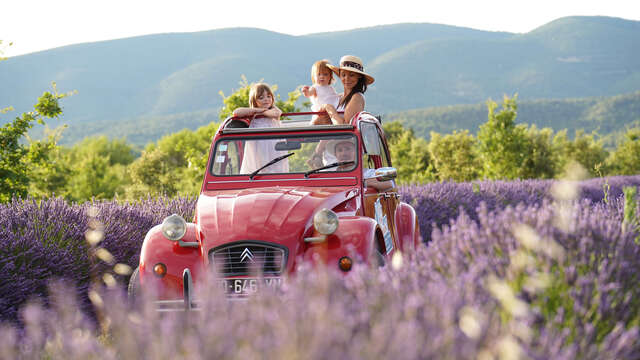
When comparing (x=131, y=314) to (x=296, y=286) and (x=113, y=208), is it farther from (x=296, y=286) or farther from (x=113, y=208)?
(x=113, y=208)

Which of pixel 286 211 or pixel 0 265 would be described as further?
pixel 0 265

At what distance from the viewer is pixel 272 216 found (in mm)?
4504

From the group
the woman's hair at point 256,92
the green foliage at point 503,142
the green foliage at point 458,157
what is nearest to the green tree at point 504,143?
the green foliage at point 503,142

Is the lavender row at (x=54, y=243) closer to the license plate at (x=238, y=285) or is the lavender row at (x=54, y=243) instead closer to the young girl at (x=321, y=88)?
the license plate at (x=238, y=285)

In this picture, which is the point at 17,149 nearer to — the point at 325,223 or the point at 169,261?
the point at 169,261

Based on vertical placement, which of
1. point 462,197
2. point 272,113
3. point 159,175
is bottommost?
point 159,175

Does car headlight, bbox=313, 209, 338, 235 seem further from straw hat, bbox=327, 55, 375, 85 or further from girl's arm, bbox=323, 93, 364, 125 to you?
straw hat, bbox=327, 55, 375, 85

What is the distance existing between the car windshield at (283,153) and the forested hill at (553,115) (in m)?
123

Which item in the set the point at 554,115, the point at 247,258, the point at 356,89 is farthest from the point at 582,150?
the point at 554,115

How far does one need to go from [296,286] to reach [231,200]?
224 cm

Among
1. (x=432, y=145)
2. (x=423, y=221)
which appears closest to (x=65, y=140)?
(x=432, y=145)

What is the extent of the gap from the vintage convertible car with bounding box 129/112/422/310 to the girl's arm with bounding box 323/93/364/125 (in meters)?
0.35

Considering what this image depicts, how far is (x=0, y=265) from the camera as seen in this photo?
4.95 m

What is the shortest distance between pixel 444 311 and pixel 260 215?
7.75ft
